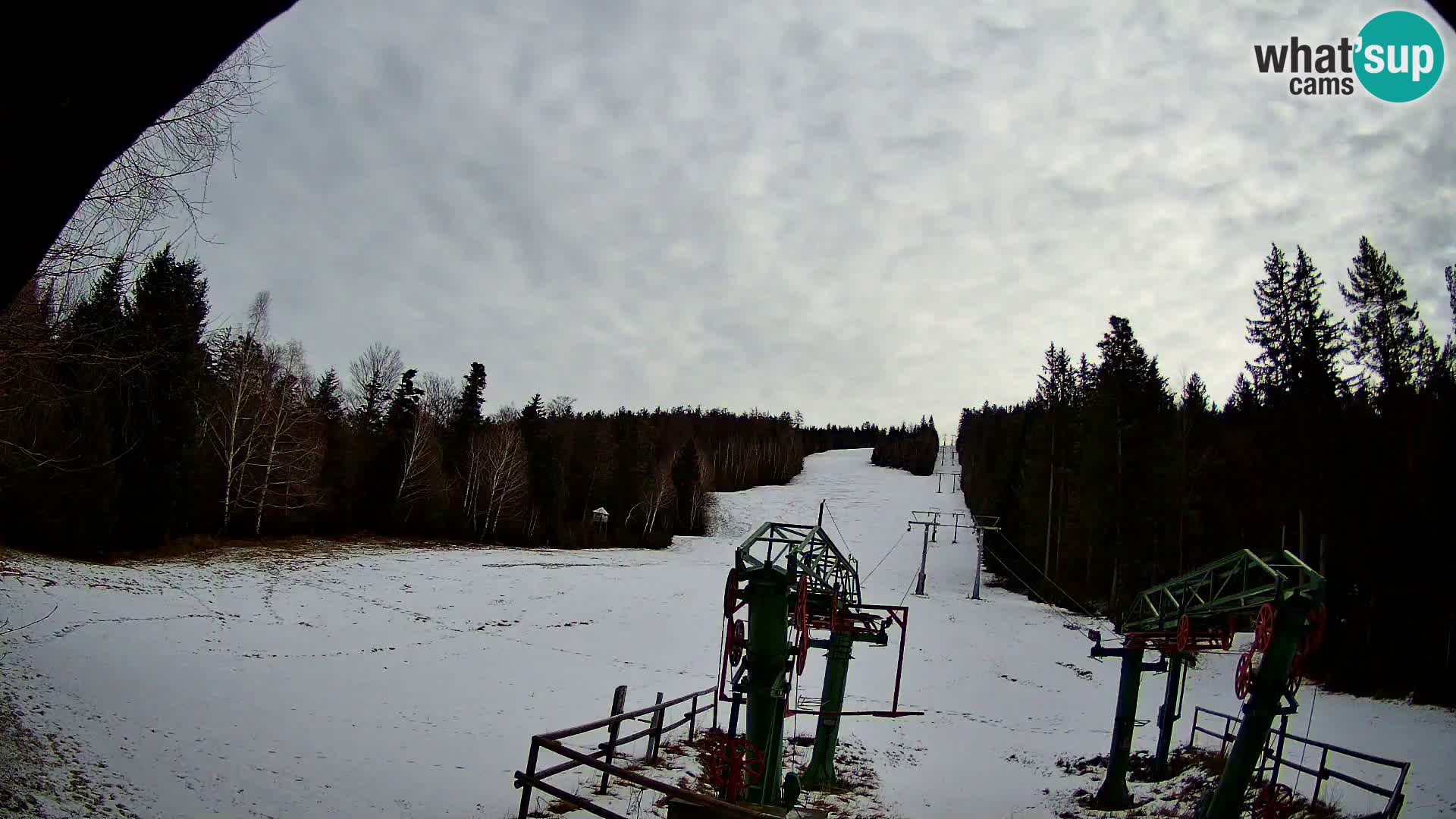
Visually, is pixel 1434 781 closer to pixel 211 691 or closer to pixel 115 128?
pixel 115 128

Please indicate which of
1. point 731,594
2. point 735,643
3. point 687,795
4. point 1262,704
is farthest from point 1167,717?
point 687,795

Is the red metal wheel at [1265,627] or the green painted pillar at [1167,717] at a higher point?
the red metal wheel at [1265,627]

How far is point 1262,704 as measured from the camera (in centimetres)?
1049

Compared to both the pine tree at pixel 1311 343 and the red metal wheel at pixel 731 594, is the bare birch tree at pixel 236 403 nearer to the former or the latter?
the red metal wheel at pixel 731 594

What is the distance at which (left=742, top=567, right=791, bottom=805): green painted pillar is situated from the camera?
1077cm

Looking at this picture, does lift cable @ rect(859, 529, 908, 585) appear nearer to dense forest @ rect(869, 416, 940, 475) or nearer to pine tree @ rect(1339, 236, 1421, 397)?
pine tree @ rect(1339, 236, 1421, 397)

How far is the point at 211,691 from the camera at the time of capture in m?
14.5

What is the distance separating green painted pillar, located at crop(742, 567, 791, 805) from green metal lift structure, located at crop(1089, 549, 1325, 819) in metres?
6.79

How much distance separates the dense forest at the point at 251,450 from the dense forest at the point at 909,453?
66520 millimetres

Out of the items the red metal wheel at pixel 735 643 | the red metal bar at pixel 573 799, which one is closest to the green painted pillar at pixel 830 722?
the red metal wheel at pixel 735 643

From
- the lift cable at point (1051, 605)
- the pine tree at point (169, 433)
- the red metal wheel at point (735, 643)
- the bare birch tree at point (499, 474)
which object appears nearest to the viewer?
the red metal wheel at point (735, 643)

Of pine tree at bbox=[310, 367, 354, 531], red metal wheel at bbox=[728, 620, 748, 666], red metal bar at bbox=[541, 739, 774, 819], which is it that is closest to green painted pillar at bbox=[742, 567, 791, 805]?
red metal wheel at bbox=[728, 620, 748, 666]

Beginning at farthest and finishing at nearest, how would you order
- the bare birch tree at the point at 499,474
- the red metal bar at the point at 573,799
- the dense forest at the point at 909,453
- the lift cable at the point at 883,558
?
1. the dense forest at the point at 909,453
2. the bare birch tree at the point at 499,474
3. the lift cable at the point at 883,558
4. the red metal bar at the point at 573,799

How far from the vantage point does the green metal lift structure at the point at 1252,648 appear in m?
10.5
